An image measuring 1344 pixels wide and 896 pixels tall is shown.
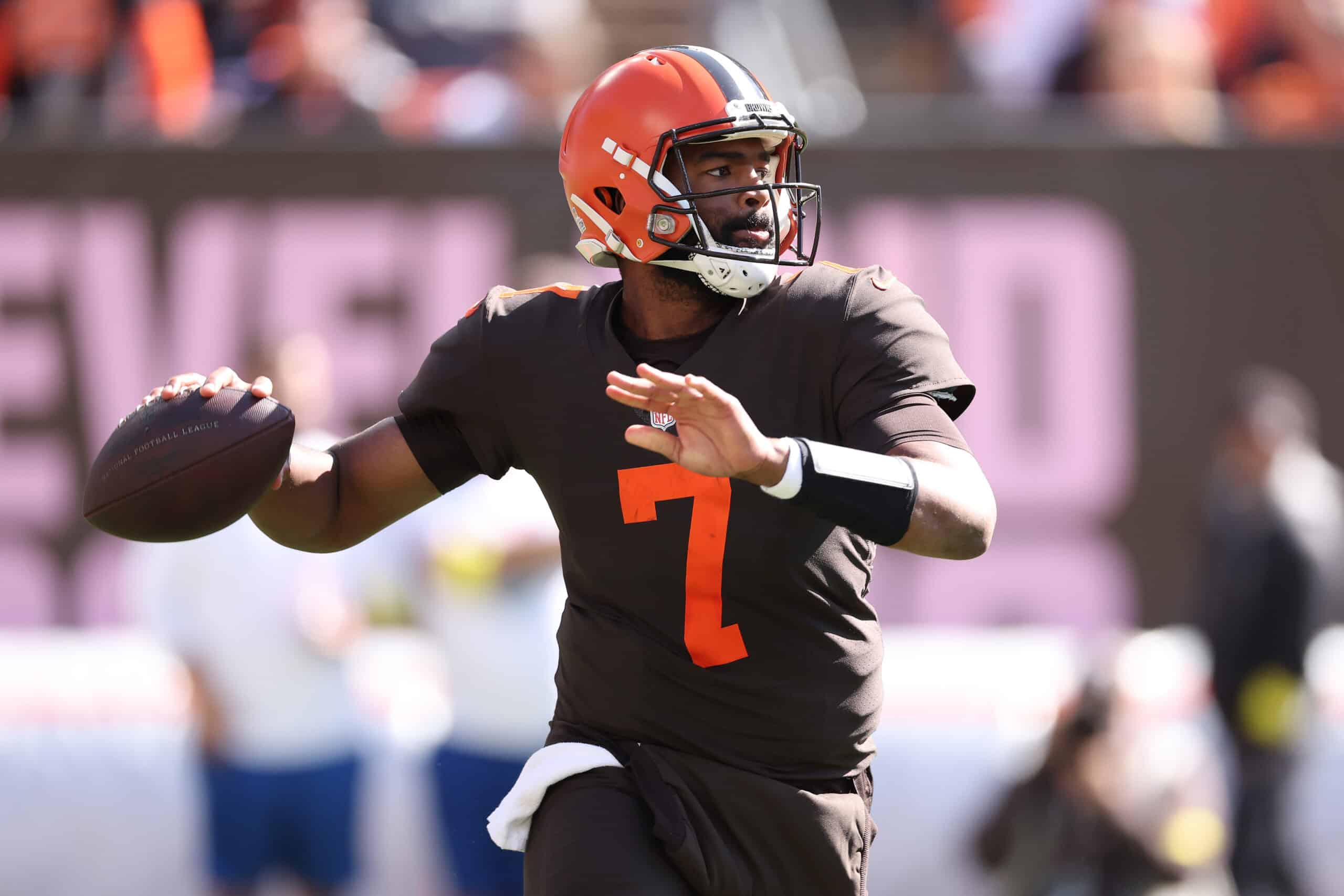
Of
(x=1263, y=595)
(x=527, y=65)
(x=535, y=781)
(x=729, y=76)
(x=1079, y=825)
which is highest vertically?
(x=527, y=65)

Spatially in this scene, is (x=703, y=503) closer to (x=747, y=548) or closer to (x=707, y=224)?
(x=747, y=548)

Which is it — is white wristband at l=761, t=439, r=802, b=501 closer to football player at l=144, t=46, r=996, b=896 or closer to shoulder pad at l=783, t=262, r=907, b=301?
football player at l=144, t=46, r=996, b=896

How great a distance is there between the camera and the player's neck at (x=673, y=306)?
274 centimetres

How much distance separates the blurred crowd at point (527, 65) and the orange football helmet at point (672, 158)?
133 inches

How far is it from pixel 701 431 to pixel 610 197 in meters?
0.75

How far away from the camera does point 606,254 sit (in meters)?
2.89

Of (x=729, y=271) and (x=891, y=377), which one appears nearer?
(x=891, y=377)

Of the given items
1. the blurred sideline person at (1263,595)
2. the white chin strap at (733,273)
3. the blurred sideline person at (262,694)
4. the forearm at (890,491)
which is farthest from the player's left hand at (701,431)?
the blurred sideline person at (1263,595)

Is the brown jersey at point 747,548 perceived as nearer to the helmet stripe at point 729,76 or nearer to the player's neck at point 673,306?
the player's neck at point 673,306

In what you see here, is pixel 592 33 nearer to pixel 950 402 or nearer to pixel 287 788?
pixel 287 788

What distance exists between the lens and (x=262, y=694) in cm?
500

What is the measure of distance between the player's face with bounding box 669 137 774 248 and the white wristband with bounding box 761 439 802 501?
22.2 inches

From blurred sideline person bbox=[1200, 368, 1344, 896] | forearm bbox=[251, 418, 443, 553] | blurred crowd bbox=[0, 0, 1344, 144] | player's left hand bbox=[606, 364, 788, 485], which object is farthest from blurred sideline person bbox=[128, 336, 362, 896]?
blurred sideline person bbox=[1200, 368, 1344, 896]

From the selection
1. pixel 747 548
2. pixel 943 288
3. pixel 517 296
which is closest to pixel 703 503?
pixel 747 548
